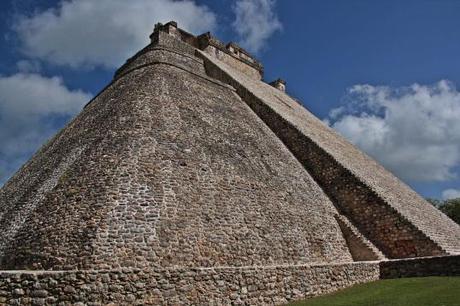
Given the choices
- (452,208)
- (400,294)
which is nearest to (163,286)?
(400,294)

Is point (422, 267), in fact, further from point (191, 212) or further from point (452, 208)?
point (452, 208)

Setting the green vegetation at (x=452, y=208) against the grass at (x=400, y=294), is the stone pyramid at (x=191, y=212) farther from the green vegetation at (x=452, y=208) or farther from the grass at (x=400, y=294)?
the green vegetation at (x=452, y=208)

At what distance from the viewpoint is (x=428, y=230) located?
1320 centimetres

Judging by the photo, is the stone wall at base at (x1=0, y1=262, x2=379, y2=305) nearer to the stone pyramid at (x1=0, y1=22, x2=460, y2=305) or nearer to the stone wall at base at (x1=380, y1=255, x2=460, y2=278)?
the stone pyramid at (x1=0, y1=22, x2=460, y2=305)

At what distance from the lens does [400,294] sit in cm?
878

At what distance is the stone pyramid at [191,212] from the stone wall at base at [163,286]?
0.06 feet

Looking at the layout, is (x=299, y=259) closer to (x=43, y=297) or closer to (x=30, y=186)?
(x=43, y=297)

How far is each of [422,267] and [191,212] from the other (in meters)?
6.34

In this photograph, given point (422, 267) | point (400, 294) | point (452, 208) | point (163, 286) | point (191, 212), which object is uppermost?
point (452, 208)

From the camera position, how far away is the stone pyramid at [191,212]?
7.68 meters

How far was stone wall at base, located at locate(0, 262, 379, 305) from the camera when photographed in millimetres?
6625

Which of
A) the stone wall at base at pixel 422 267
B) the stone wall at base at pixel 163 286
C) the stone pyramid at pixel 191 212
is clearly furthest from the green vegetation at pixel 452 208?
the stone wall at base at pixel 163 286

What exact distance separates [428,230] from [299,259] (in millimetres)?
5443

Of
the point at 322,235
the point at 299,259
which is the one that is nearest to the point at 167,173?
the point at 299,259
